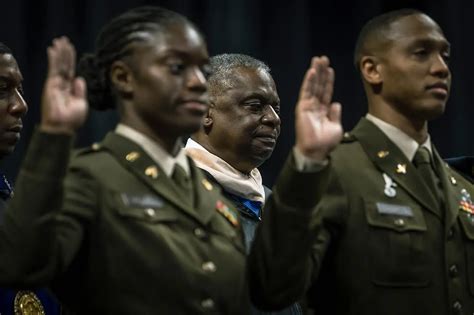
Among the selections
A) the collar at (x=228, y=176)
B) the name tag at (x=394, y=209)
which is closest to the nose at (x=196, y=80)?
the name tag at (x=394, y=209)

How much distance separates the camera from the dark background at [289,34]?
15.5 ft

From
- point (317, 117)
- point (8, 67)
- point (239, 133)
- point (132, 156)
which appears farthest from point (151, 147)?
point (239, 133)

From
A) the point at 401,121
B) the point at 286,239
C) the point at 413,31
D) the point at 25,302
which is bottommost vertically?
the point at 25,302

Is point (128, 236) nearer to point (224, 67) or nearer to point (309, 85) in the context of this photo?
point (309, 85)

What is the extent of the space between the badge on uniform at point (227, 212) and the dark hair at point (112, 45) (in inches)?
12.9

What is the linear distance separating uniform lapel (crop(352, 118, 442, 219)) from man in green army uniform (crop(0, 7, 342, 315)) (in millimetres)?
313

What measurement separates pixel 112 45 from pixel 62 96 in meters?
0.27

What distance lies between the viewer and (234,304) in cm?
218

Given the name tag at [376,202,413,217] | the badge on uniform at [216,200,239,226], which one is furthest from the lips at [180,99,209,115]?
the name tag at [376,202,413,217]

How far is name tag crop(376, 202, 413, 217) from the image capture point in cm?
252

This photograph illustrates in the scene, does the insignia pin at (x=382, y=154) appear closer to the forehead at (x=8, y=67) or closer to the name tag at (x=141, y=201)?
the name tag at (x=141, y=201)

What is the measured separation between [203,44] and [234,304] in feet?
1.90

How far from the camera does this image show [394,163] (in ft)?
8.57

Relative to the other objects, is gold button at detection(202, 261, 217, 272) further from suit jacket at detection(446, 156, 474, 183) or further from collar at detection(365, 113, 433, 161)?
suit jacket at detection(446, 156, 474, 183)
